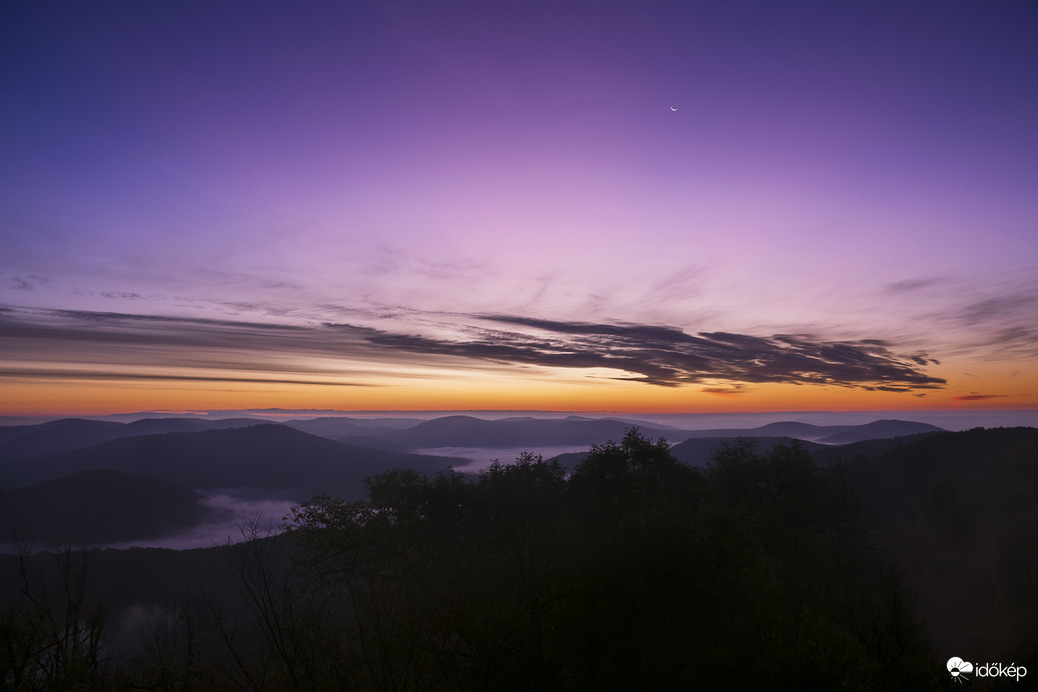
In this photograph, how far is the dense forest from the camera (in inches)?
635

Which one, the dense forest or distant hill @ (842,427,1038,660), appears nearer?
the dense forest

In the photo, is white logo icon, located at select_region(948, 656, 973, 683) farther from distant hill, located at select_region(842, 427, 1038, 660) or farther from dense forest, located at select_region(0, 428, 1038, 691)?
distant hill, located at select_region(842, 427, 1038, 660)

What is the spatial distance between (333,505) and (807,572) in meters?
32.1

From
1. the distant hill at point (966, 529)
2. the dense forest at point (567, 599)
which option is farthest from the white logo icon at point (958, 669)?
the distant hill at point (966, 529)

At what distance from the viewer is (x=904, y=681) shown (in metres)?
21.1

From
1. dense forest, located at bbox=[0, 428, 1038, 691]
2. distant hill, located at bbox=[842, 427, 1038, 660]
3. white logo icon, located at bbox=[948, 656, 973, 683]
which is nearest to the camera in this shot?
dense forest, located at bbox=[0, 428, 1038, 691]

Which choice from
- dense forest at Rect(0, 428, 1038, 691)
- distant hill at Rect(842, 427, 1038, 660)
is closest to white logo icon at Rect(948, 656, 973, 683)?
dense forest at Rect(0, 428, 1038, 691)

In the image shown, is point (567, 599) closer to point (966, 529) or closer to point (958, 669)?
point (958, 669)

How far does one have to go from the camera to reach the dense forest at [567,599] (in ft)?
52.9

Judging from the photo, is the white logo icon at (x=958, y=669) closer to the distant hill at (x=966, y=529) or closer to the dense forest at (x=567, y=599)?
the dense forest at (x=567, y=599)

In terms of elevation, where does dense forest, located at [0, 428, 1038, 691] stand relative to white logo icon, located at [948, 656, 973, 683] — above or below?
above

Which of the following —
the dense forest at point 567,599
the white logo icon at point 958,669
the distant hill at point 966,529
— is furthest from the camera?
the distant hill at point 966,529

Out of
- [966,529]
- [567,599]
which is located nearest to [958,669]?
[567,599]

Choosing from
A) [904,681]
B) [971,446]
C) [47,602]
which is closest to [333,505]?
[47,602]
